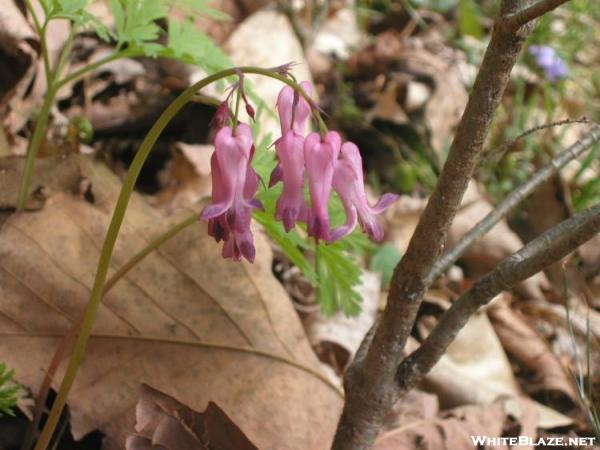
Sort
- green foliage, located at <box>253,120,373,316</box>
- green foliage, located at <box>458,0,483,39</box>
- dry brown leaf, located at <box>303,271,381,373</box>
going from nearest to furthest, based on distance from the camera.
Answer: green foliage, located at <box>253,120,373,316</box>
dry brown leaf, located at <box>303,271,381,373</box>
green foliage, located at <box>458,0,483,39</box>

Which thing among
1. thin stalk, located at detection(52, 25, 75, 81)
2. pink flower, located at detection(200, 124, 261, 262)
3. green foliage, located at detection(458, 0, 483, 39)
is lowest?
pink flower, located at detection(200, 124, 261, 262)

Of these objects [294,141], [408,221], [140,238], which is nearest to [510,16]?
[294,141]

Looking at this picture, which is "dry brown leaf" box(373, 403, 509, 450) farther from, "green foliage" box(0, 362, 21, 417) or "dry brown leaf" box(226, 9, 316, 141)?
"dry brown leaf" box(226, 9, 316, 141)

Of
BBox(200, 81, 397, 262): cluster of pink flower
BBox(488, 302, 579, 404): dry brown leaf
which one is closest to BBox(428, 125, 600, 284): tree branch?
BBox(200, 81, 397, 262): cluster of pink flower

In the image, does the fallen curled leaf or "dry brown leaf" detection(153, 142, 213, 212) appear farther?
"dry brown leaf" detection(153, 142, 213, 212)

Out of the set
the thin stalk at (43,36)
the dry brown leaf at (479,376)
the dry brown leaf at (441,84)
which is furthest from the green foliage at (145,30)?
the dry brown leaf at (441,84)

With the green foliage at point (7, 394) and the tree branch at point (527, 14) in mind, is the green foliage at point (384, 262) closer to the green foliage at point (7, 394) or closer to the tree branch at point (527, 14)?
the green foliage at point (7, 394)
